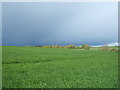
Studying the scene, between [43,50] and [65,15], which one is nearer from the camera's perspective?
[65,15]

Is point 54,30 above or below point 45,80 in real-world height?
above

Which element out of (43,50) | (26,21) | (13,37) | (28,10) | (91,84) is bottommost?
(91,84)

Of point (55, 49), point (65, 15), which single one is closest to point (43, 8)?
point (65, 15)

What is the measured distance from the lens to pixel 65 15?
22.2 ft

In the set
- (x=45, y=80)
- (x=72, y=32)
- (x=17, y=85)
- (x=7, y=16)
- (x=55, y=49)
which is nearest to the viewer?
(x=17, y=85)

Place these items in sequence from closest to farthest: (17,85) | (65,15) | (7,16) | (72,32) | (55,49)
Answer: (17,85) < (7,16) < (65,15) < (72,32) < (55,49)

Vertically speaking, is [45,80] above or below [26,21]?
below

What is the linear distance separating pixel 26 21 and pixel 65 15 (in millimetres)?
1740

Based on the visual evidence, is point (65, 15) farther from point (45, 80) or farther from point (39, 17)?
point (45, 80)

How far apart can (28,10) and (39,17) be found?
573 mm

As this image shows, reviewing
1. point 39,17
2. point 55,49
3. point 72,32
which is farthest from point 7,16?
point 55,49

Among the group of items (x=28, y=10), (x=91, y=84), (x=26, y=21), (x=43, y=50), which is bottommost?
(x=91, y=84)

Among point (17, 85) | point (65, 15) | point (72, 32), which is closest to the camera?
point (17, 85)

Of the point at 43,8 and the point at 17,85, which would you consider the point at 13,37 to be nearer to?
the point at 43,8
